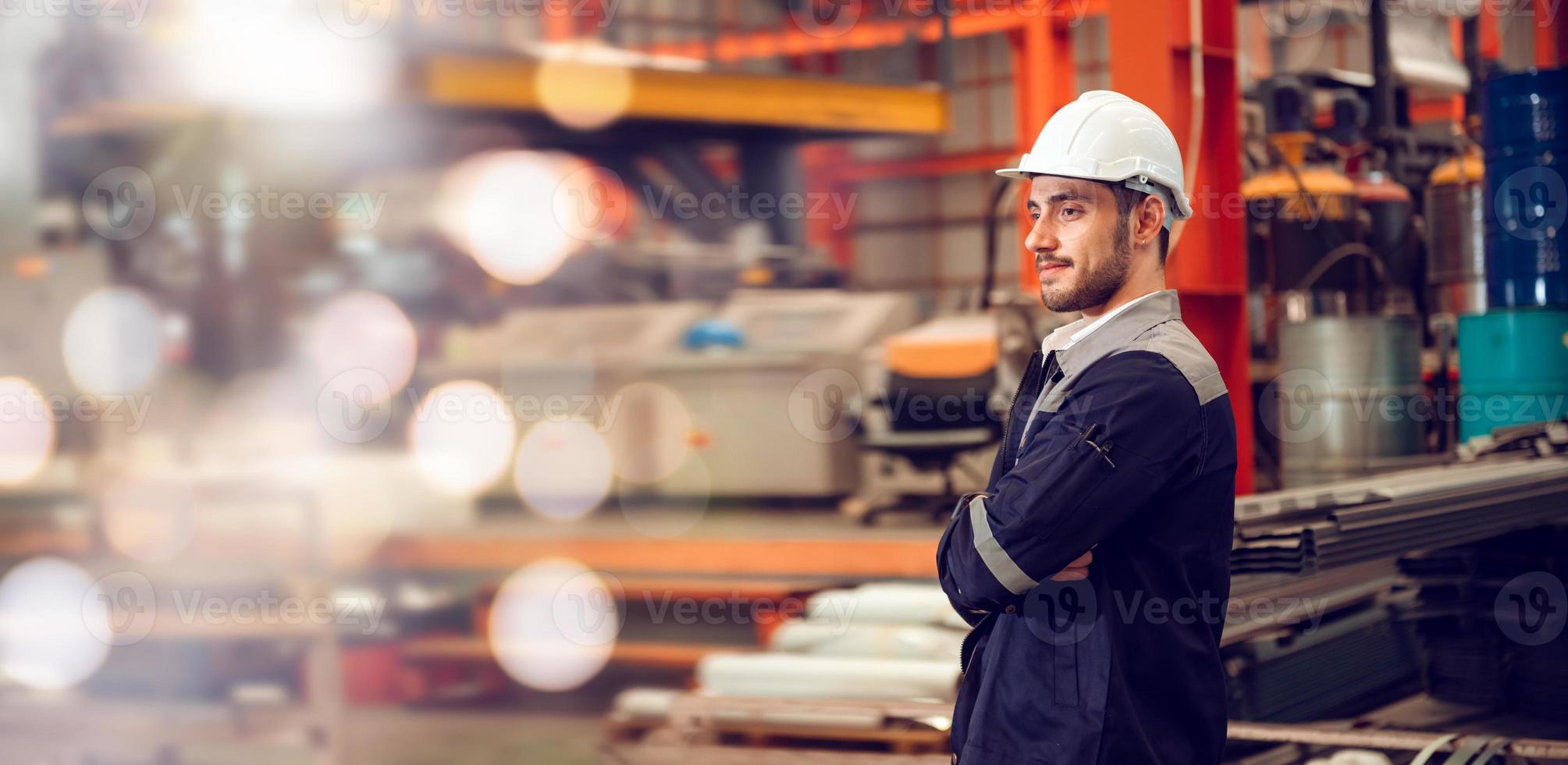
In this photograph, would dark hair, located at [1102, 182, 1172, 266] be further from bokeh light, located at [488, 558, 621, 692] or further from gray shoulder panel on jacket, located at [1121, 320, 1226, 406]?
bokeh light, located at [488, 558, 621, 692]

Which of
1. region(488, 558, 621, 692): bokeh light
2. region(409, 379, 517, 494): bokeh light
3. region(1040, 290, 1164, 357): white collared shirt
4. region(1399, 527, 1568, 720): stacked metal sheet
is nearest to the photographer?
region(1040, 290, 1164, 357): white collared shirt

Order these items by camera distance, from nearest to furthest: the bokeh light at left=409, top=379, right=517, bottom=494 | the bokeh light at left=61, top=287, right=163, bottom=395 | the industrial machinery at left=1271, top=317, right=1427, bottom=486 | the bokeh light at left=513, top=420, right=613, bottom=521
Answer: the industrial machinery at left=1271, top=317, right=1427, bottom=486 < the bokeh light at left=513, top=420, right=613, bottom=521 < the bokeh light at left=409, top=379, right=517, bottom=494 < the bokeh light at left=61, top=287, right=163, bottom=395

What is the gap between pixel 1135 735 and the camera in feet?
5.89

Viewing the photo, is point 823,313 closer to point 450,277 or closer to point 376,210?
point 450,277

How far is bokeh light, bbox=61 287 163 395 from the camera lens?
26.0 feet

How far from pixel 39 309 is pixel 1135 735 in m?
7.71

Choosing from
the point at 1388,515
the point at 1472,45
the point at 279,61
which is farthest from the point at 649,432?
the point at 1472,45

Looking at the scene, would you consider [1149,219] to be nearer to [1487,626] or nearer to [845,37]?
[1487,626]

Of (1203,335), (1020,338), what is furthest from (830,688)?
(1020,338)

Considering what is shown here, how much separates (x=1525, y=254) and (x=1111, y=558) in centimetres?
366

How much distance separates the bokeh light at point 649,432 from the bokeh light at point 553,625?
1.01 metres

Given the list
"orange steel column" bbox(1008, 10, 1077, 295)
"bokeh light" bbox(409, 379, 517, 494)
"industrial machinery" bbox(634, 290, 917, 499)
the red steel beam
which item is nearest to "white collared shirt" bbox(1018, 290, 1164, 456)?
"industrial machinery" bbox(634, 290, 917, 499)

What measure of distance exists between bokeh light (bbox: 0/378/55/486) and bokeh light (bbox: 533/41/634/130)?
3305 mm

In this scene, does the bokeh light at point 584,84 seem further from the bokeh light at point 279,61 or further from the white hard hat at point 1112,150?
the white hard hat at point 1112,150
